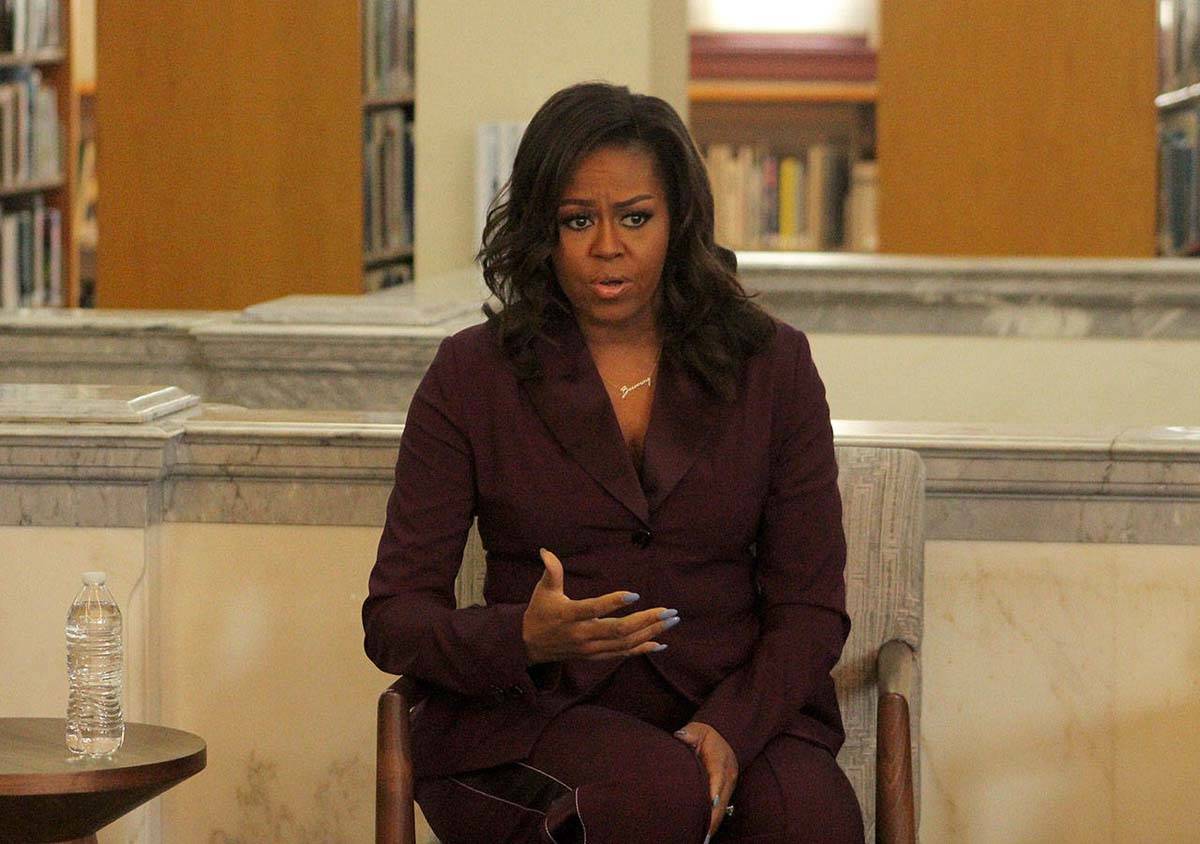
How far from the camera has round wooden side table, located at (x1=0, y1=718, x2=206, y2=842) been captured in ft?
5.95

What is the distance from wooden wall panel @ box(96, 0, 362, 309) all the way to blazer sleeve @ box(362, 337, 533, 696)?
3186 millimetres

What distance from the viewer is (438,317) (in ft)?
10.4

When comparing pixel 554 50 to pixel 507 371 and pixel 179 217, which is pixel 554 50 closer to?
pixel 179 217

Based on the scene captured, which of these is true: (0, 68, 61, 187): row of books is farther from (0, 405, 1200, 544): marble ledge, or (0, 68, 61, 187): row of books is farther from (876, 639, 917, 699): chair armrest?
(876, 639, 917, 699): chair armrest

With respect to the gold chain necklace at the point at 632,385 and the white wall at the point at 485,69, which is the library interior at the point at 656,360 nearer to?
the white wall at the point at 485,69

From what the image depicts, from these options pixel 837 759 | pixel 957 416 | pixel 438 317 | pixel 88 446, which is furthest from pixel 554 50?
pixel 837 759

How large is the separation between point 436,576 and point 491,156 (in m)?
2.83

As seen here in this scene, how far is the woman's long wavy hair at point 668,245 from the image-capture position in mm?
1934

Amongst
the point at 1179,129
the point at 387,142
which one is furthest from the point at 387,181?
the point at 1179,129

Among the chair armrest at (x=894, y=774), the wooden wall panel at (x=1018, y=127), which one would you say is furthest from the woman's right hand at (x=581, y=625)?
the wooden wall panel at (x=1018, y=127)

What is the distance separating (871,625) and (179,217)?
343 centimetres

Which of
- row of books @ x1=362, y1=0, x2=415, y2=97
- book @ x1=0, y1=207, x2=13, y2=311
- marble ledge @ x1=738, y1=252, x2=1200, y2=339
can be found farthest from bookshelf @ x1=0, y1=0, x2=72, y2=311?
marble ledge @ x1=738, y1=252, x2=1200, y2=339

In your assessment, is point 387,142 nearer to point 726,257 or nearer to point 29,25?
point 29,25

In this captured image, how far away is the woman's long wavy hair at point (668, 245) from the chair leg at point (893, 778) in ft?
1.23
